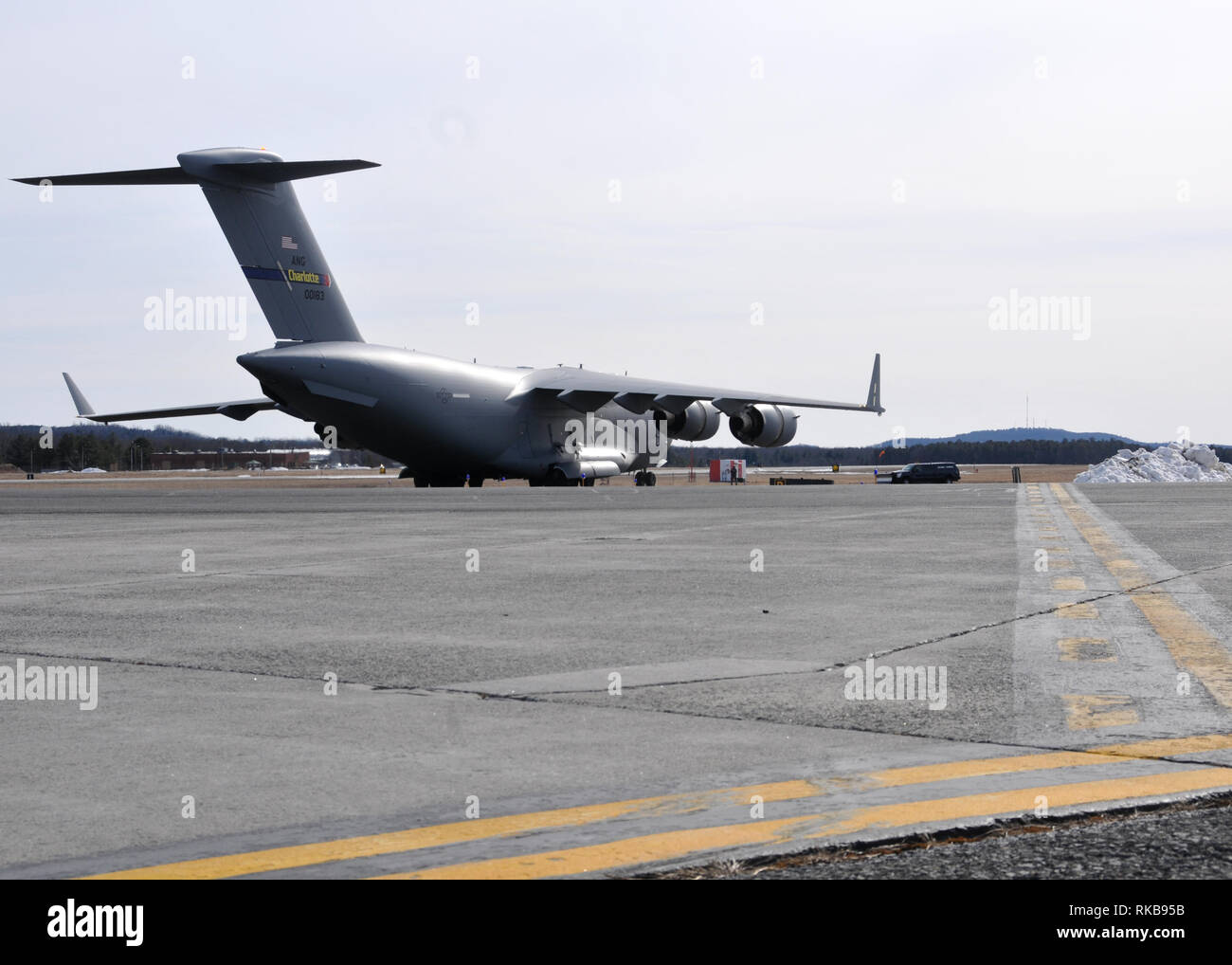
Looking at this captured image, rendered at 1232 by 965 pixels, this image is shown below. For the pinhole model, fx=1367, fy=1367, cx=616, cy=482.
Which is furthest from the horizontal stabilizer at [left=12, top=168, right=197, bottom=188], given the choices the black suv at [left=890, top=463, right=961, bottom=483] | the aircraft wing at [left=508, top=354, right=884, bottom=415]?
the black suv at [left=890, top=463, right=961, bottom=483]

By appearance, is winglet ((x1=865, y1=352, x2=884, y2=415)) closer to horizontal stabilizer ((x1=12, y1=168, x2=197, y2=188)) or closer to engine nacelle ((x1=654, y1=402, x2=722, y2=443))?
engine nacelle ((x1=654, y1=402, x2=722, y2=443))

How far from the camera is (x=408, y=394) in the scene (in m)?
42.5

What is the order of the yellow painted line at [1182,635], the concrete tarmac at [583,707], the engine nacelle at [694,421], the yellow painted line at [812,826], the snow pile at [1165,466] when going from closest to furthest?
→ the yellow painted line at [812,826]
the concrete tarmac at [583,707]
the yellow painted line at [1182,635]
the engine nacelle at [694,421]
the snow pile at [1165,466]

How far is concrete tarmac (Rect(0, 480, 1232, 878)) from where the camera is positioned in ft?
13.8

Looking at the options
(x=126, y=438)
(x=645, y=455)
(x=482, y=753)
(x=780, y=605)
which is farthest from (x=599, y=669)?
(x=126, y=438)

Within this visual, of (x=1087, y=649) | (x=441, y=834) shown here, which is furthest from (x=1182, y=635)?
(x=441, y=834)

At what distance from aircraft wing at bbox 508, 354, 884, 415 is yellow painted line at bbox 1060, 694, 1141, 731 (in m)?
41.1

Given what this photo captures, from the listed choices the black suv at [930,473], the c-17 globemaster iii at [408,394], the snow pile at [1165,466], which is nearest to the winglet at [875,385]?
the c-17 globemaster iii at [408,394]

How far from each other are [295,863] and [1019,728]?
3.20m

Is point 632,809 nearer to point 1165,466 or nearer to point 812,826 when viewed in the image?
point 812,826

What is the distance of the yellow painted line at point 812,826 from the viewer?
379 centimetres

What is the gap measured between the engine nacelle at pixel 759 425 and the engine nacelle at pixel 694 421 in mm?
1371

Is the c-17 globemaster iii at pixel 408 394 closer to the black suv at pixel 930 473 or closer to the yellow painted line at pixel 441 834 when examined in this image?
the black suv at pixel 930 473
